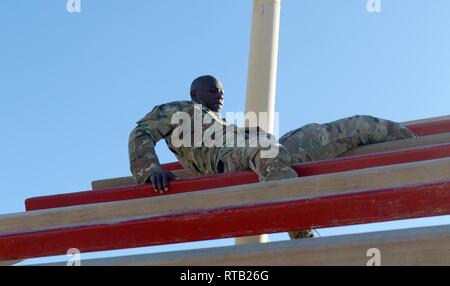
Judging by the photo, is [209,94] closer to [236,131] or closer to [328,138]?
[236,131]

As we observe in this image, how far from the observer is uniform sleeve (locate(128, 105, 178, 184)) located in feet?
13.5

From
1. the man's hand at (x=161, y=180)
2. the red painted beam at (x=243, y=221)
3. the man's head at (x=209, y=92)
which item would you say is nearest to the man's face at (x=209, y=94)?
the man's head at (x=209, y=92)

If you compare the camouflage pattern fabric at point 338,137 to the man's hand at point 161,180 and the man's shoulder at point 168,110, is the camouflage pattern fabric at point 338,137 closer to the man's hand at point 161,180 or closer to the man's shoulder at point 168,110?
the man's shoulder at point 168,110

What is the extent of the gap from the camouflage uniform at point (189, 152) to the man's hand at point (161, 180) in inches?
8.8

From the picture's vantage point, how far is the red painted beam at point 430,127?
432 centimetres

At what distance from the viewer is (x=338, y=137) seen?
4664mm

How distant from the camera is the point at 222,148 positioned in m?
4.46

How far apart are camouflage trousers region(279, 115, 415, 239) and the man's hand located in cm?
112

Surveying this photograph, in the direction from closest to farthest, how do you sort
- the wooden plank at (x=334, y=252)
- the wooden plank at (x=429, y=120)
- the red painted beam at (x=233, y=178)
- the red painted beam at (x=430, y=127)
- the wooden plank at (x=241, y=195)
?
the wooden plank at (x=334, y=252)
the wooden plank at (x=241, y=195)
the red painted beam at (x=233, y=178)
the red painted beam at (x=430, y=127)
the wooden plank at (x=429, y=120)
